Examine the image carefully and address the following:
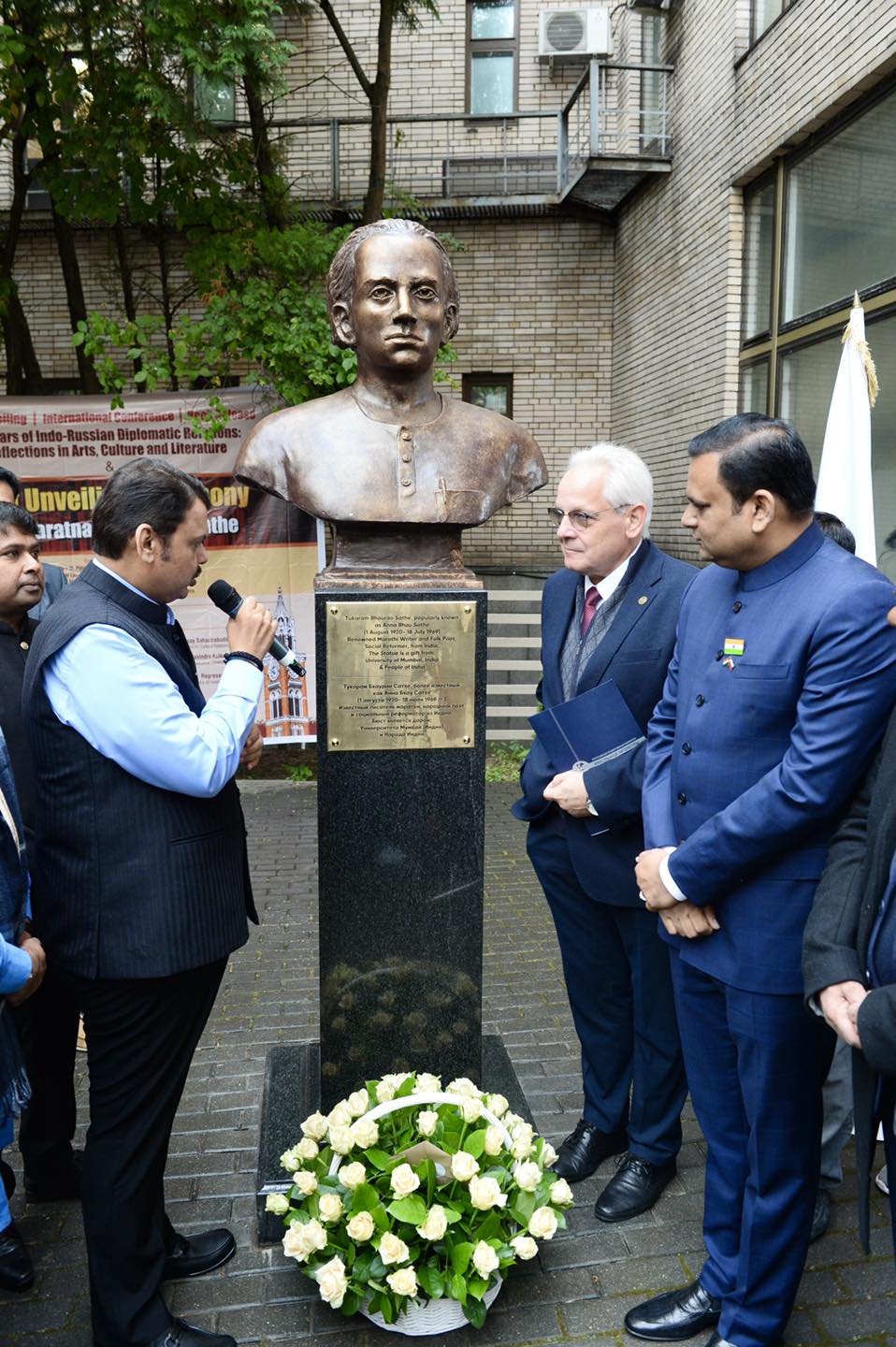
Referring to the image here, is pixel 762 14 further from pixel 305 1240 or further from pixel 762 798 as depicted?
pixel 305 1240

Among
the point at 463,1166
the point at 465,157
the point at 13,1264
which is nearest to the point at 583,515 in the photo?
the point at 463,1166

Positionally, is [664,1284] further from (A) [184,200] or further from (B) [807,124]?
(A) [184,200]

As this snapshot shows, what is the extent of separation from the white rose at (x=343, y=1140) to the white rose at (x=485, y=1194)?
1.08ft

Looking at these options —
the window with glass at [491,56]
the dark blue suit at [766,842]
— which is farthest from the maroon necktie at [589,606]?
the window with glass at [491,56]

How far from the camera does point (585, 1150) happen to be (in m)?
3.30

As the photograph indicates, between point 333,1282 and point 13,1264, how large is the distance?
3.19ft

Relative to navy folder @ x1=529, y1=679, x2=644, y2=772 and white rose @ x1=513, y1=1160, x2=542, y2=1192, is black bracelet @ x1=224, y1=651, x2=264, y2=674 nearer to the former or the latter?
navy folder @ x1=529, y1=679, x2=644, y2=772

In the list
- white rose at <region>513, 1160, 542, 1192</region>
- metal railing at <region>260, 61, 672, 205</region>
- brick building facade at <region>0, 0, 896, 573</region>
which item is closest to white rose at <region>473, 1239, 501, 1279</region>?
white rose at <region>513, 1160, 542, 1192</region>

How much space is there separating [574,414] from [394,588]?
30.6ft

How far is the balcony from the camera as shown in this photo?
1082cm

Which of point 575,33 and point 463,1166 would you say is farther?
point 575,33

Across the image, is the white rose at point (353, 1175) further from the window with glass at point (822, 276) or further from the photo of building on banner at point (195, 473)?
the photo of building on banner at point (195, 473)

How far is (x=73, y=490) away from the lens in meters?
8.38

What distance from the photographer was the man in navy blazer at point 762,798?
85.9 inches
